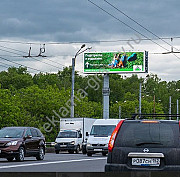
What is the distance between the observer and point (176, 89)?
18050 centimetres

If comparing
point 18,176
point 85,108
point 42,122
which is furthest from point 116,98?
point 18,176

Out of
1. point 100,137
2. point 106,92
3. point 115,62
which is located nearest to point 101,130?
point 100,137

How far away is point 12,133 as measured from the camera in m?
27.0

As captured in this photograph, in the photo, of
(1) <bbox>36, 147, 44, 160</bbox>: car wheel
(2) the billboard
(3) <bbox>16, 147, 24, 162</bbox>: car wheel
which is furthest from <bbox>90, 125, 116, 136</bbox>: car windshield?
(2) the billboard

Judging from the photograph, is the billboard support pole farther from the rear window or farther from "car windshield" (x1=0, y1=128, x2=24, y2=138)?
the rear window

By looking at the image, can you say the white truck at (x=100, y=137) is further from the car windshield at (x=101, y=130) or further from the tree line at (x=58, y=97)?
the tree line at (x=58, y=97)

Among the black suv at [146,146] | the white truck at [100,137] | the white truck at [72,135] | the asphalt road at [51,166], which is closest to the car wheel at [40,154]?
the asphalt road at [51,166]

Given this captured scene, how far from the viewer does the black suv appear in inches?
438

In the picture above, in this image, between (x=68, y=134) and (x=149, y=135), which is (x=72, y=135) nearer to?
(x=68, y=134)

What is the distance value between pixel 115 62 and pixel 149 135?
7458 centimetres

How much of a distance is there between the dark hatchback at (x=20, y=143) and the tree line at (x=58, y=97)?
135ft

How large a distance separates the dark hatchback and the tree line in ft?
135

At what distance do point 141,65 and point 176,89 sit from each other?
9834cm

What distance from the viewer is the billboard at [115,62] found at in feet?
276
